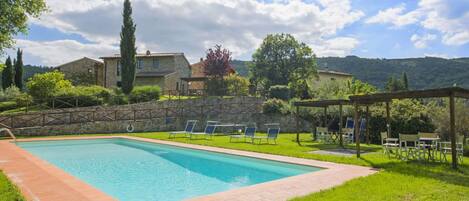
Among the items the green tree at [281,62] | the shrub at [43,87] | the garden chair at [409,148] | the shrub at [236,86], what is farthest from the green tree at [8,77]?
the garden chair at [409,148]

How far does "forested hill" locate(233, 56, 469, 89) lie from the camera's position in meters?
59.2

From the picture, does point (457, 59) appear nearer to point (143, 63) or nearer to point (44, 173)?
point (143, 63)

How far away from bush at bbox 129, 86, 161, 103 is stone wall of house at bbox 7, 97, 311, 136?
5.06ft

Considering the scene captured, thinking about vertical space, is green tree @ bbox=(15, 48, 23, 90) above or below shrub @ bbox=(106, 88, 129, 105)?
above

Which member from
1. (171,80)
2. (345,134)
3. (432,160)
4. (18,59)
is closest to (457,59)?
(171,80)

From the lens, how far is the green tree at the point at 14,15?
1190 cm

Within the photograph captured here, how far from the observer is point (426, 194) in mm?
6742

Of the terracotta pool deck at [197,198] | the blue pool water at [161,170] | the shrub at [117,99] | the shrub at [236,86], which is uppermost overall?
the shrub at [236,86]

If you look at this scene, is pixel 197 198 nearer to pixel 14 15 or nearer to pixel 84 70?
pixel 14 15

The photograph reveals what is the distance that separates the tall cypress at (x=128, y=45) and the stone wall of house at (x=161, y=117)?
200 inches

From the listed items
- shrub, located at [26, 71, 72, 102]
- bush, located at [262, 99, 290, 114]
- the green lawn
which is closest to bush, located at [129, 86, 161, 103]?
shrub, located at [26, 71, 72, 102]

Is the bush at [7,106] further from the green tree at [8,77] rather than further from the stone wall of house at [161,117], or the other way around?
the green tree at [8,77]

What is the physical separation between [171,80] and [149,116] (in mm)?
13844

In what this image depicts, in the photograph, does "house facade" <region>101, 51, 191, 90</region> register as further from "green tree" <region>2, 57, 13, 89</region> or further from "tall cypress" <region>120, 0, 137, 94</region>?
"green tree" <region>2, 57, 13, 89</region>
